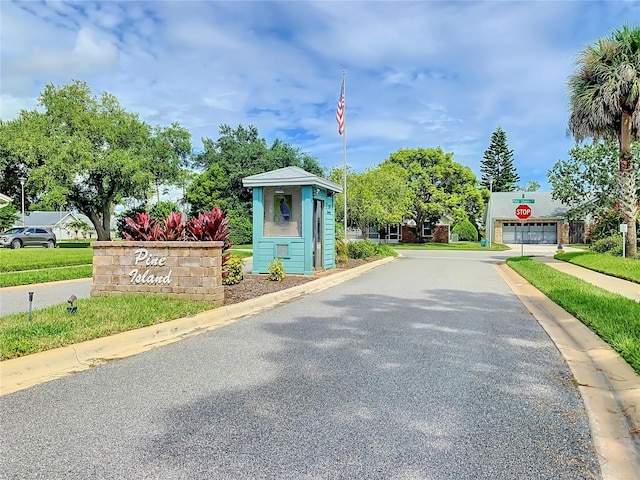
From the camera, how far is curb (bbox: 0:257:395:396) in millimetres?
4535

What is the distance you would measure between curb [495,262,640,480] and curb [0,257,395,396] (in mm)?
4604

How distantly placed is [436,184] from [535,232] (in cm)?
1119

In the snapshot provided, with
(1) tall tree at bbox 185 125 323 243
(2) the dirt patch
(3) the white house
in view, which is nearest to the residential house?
(1) tall tree at bbox 185 125 323 243

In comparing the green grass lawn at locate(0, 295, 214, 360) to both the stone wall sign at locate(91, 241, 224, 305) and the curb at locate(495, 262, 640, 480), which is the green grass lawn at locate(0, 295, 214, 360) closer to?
the stone wall sign at locate(91, 241, 224, 305)

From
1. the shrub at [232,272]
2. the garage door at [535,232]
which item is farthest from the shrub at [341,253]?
the garage door at [535,232]

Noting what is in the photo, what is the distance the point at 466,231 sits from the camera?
47.7 meters

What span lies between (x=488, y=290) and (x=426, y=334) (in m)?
5.55

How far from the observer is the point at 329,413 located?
3686 mm

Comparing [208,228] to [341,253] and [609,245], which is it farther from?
[609,245]

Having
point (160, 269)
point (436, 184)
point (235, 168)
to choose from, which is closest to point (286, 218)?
point (160, 269)

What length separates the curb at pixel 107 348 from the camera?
14.9 ft

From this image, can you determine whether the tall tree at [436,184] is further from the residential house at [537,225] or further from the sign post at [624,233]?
the sign post at [624,233]

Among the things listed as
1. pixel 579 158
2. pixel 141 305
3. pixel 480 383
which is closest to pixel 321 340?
pixel 480 383

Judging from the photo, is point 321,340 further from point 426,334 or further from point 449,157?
point 449,157
